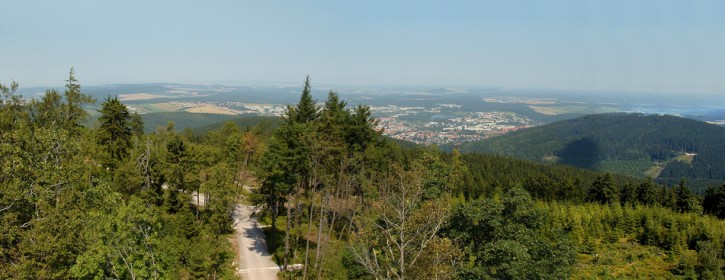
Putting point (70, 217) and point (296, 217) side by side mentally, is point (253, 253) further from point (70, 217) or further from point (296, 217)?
point (70, 217)

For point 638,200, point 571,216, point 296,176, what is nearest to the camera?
point 296,176

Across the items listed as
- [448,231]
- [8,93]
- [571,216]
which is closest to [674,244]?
[571,216]

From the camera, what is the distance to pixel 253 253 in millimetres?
29172

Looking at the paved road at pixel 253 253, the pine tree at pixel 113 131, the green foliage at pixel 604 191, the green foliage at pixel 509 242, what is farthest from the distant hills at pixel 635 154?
the green foliage at pixel 509 242

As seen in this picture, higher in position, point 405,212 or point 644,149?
point 405,212

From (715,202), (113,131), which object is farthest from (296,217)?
(715,202)

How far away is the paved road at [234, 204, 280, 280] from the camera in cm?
2583

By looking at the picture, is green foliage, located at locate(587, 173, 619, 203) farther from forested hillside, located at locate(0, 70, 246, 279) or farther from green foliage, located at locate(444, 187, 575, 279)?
forested hillside, located at locate(0, 70, 246, 279)

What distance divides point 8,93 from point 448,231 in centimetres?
2157

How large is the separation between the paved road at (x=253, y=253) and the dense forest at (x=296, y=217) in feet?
2.98

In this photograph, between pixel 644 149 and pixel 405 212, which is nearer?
pixel 405 212

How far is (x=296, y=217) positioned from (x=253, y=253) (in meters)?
5.89

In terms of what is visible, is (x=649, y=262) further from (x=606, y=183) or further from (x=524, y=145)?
(x=524, y=145)

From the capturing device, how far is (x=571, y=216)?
1501 inches
